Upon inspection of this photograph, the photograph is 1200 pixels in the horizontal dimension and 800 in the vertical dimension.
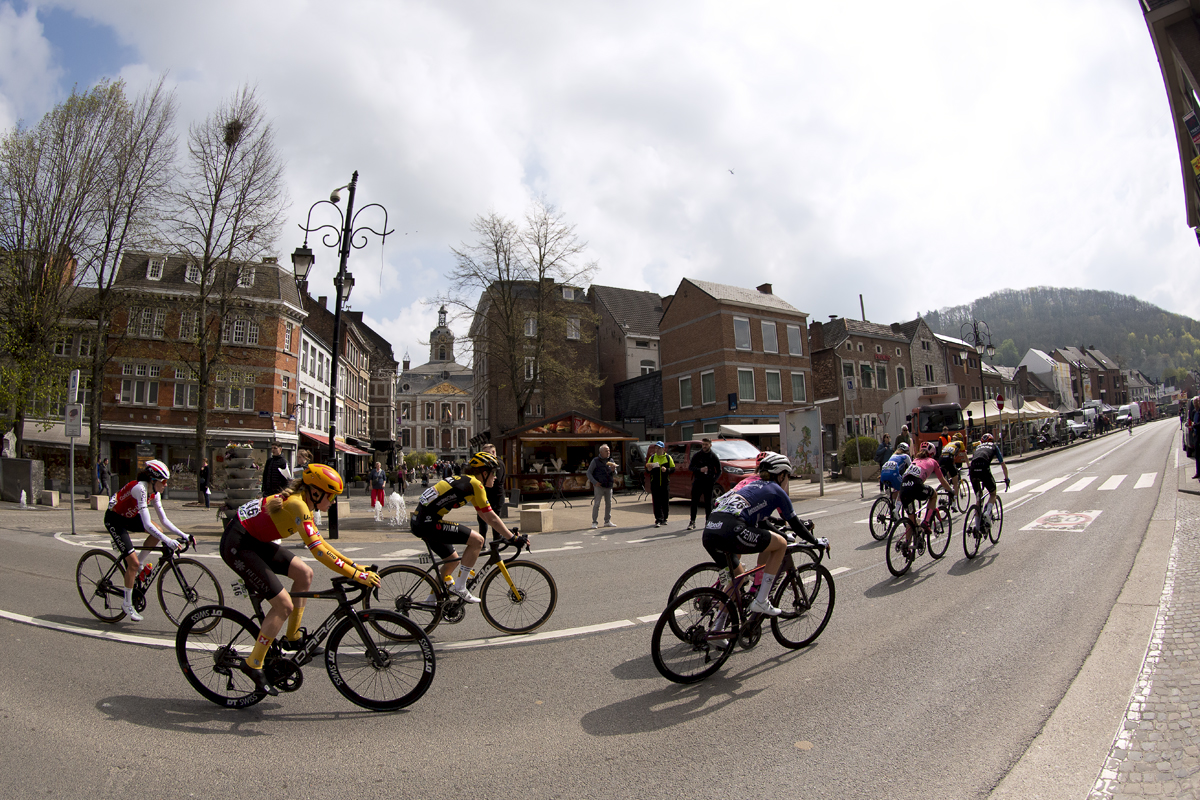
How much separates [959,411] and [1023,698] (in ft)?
95.8

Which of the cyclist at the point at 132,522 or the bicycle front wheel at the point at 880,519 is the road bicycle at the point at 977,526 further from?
the cyclist at the point at 132,522

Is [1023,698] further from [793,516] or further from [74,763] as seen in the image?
[74,763]

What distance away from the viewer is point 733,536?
4.73 metres

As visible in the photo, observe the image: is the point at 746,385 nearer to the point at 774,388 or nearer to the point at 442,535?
the point at 774,388

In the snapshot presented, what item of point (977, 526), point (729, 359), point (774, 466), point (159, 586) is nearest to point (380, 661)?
point (774, 466)

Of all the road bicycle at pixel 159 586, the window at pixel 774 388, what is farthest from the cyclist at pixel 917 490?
the window at pixel 774 388

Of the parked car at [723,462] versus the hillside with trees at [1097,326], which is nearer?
the parked car at [723,462]

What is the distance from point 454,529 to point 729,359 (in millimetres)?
30585

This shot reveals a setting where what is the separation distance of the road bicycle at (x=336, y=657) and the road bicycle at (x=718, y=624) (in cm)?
166

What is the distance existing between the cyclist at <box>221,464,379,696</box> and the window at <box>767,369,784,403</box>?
33757mm

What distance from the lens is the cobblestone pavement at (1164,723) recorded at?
2889 millimetres

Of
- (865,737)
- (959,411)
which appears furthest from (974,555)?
(959,411)

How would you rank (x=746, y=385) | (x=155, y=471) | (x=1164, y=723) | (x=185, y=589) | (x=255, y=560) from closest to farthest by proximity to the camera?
(x=1164, y=723) → (x=255, y=560) → (x=185, y=589) → (x=155, y=471) → (x=746, y=385)

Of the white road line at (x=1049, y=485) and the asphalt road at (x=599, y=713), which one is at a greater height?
the white road line at (x=1049, y=485)
